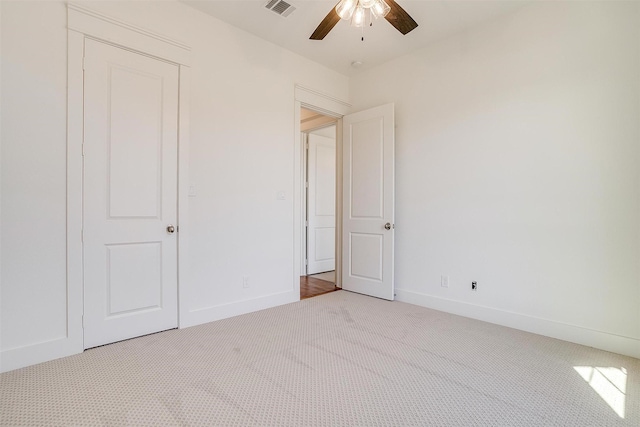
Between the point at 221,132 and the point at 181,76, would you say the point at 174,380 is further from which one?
the point at 181,76

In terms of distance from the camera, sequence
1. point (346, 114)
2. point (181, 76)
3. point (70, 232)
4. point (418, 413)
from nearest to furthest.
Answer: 1. point (418, 413)
2. point (70, 232)
3. point (181, 76)
4. point (346, 114)

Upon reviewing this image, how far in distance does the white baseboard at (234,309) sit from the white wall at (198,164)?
0.4 inches

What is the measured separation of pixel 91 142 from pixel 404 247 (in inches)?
126

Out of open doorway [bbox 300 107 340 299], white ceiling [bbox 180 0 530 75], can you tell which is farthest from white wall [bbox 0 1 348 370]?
open doorway [bbox 300 107 340 299]

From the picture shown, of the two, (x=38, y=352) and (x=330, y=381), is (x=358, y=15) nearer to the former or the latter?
(x=330, y=381)

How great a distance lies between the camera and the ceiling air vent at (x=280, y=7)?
109 inches

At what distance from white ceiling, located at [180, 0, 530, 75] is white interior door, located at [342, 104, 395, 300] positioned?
0.68 m

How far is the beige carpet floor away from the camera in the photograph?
1.62 meters

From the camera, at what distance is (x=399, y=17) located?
6.97 ft

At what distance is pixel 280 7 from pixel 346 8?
3.89 feet

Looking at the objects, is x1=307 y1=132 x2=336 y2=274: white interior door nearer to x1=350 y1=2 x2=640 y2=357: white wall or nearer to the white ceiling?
the white ceiling

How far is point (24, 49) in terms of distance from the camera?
2.10 meters

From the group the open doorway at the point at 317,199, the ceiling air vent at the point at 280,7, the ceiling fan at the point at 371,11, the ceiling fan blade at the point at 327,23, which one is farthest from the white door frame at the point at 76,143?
the open doorway at the point at 317,199

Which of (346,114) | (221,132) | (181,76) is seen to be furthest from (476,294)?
(181,76)
